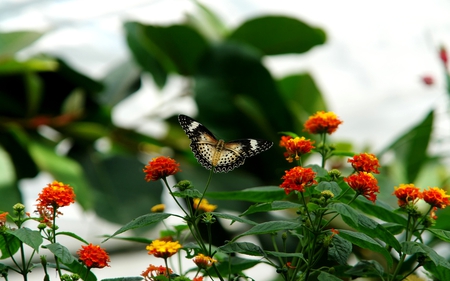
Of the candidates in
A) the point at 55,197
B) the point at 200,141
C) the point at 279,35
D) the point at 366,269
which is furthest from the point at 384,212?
the point at 279,35

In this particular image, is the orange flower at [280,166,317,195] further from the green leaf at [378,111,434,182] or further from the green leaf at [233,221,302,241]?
the green leaf at [378,111,434,182]

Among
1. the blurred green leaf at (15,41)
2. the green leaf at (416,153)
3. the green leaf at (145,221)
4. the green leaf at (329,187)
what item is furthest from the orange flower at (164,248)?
the blurred green leaf at (15,41)

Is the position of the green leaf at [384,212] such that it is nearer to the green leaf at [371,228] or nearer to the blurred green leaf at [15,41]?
the green leaf at [371,228]

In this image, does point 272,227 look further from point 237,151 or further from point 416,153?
point 416,153

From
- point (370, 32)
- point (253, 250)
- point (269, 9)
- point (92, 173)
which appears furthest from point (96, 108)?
point (370, 32)

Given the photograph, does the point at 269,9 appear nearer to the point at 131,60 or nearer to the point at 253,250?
the point at 131,60

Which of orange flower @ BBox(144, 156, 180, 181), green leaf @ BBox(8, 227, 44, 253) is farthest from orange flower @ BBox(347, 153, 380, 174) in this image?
green leaf @ BBox(8, 227, 44, 253)
